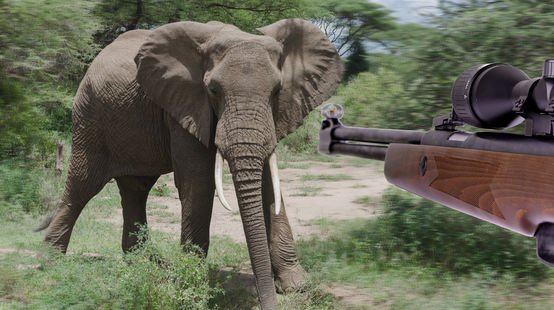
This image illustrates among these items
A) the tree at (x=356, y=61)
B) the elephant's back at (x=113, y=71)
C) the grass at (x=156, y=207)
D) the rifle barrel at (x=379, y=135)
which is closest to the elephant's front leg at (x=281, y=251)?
the elephant's back at (x=113, y=71)

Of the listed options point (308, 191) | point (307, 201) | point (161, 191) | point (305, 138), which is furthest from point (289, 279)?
point (305, 138)

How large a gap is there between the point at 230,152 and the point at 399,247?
2271 mm

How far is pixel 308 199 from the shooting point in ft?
35.8

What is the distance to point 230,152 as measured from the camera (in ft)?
14.4

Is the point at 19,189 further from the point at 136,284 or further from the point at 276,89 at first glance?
the point at 276,89

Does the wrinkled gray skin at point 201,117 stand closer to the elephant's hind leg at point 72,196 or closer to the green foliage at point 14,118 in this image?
the elephant's hind leg at point 72,196

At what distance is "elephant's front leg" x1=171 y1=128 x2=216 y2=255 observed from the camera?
5098 millimetres

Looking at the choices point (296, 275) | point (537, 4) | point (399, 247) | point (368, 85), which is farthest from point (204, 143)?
point (537, 4)

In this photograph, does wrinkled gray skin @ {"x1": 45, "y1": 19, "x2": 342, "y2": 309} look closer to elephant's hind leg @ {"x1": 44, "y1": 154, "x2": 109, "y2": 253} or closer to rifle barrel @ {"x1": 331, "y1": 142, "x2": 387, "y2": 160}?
elephant's hind leg @ {"x1": 44, "y1": 154, "x2": 109, "y2": 253}

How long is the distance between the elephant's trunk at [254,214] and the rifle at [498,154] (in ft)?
6.72

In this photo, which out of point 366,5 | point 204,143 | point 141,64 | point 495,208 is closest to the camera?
point 495,208

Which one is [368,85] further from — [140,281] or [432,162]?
[432,162]

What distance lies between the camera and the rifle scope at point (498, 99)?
1.79m

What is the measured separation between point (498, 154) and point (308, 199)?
9.01m
